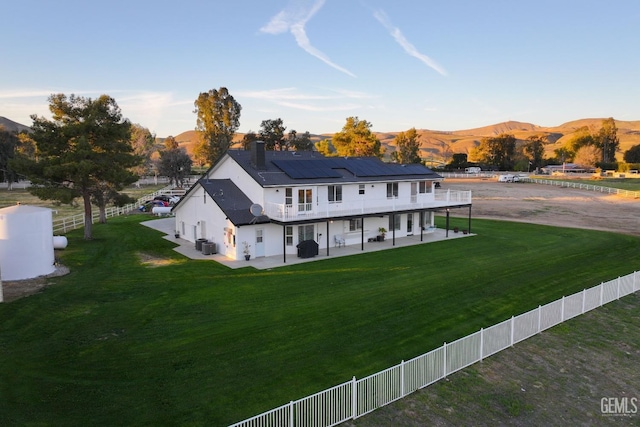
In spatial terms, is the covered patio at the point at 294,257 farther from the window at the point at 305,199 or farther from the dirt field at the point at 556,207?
the dirt field at the point at 556,207

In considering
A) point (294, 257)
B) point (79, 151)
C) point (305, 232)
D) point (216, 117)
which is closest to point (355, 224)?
point (305, 232)

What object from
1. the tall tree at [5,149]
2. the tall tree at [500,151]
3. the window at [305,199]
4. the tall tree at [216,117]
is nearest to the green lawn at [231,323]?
the window at [305,199]

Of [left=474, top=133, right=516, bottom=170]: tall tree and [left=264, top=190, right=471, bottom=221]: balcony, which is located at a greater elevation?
[left=474, top=133, right=516, bottom=170]: tall tree

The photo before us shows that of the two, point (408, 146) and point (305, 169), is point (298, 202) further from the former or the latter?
point (408, 146)

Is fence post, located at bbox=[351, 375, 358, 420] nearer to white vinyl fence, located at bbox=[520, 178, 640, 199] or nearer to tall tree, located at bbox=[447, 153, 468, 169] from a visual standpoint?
white vinyl fence, located at bbox=[520, 178, 640, 199]

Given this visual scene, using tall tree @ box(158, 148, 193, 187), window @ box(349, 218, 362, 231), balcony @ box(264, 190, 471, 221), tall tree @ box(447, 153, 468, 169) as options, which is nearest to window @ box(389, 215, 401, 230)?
balcony @ box(264, 190, 471, 221)

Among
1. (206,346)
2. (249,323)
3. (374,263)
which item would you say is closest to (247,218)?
(374,263)

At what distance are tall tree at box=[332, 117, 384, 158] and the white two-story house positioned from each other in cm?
5082

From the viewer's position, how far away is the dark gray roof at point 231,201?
26.3 meters

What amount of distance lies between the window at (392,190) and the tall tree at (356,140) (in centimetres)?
5316

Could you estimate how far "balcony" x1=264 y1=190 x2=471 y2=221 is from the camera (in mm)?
26498

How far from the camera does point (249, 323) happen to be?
1602 cm

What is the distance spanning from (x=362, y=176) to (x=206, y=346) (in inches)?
788

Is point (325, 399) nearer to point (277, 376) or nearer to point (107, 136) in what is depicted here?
point (277, 376)
